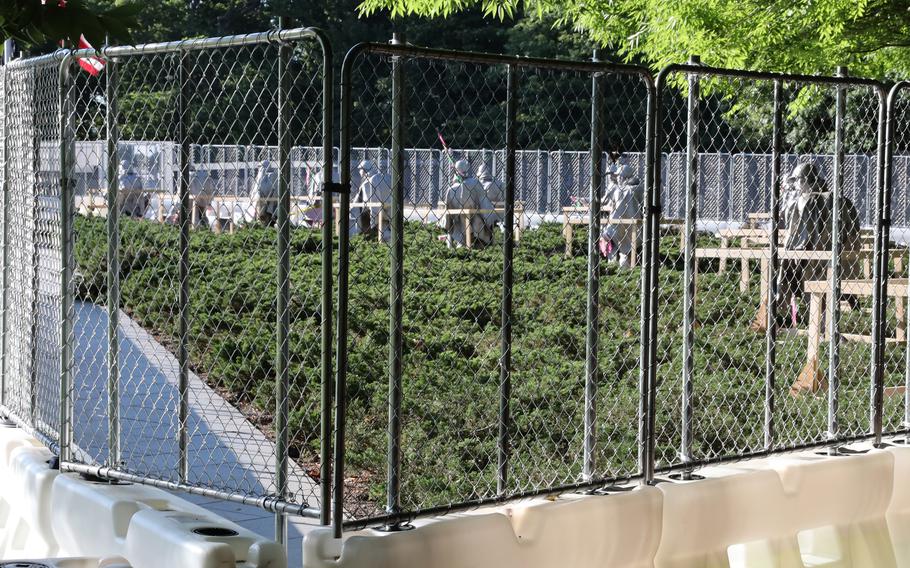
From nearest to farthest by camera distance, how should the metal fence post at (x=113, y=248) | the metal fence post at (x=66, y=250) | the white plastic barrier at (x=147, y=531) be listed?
the white plastic barrier at (x=147, y=531) → the metal fence post at (x=113, y=248) → the metal fence post at (x=66, y=250)

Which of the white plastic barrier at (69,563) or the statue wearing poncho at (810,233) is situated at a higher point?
the statue wearing poncho at (810,233)

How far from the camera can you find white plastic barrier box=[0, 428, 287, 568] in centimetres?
409

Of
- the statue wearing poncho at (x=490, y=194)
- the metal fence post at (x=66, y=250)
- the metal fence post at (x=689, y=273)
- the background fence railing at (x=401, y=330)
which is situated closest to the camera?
the background fence railing at (x=401, y=330)

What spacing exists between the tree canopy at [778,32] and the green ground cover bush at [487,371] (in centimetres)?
208

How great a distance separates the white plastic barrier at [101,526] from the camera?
4.09 metres

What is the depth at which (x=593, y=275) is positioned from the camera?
5.06 m

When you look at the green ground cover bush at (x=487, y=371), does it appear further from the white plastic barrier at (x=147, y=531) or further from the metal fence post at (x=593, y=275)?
the white plastic barrier at (x=147, y=531)

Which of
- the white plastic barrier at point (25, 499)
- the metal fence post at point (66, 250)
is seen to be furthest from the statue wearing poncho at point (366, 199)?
the white plastic barrier at point (25, 499)

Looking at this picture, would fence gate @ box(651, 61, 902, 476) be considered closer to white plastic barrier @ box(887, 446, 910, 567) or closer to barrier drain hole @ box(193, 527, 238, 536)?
white plastic barrier @ box(887, 446, 910, 567)

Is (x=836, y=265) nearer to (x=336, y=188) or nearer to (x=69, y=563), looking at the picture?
(x=336, y=188)

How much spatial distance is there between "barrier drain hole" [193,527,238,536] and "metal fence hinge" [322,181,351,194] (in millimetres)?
1299

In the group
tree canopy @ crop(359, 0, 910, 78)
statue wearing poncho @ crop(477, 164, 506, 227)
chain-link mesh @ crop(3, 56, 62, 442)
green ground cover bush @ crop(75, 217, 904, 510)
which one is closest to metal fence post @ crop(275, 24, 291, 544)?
green ground cover bush @ crop(75, 217, 904, 510)

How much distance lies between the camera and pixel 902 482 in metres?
5.87

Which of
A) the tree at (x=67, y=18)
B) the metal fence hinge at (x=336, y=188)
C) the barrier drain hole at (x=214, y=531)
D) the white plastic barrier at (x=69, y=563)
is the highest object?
the tree at (x=67, y=18)
